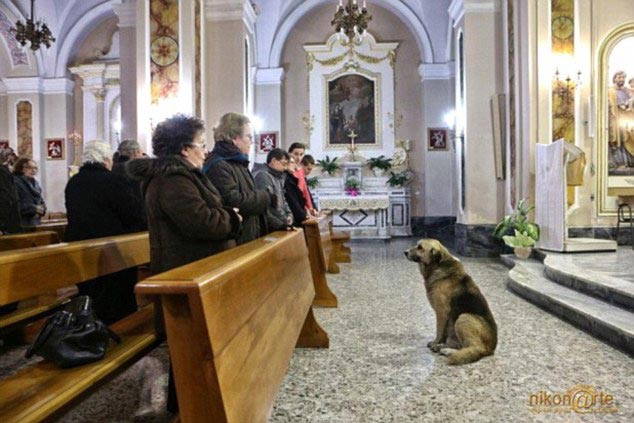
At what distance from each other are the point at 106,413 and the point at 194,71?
680 centimetres

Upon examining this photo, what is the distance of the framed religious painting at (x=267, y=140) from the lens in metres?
12.9

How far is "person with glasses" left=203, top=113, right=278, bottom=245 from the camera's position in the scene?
2.82 metres

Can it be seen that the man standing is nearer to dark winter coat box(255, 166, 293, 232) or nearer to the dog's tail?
dark winter coat box(255, 166, 293, 232)

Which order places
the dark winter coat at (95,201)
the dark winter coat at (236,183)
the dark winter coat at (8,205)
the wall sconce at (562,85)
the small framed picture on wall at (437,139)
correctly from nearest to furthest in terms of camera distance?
1. the dark winter coat at (236,183)
2. the dark winter coat at (95,201)
3. the dark winter coat at (8,205)
4. the wall sconce at (562,85)
5. the small framed picture on wall at (437,139)

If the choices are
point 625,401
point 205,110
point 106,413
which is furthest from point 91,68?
point 625,401

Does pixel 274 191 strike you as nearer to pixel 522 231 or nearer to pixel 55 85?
pixel 522 231

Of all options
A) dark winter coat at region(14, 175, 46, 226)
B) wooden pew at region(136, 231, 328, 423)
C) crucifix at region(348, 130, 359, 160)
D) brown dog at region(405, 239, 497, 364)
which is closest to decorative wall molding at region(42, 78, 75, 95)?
crucifix at region(348, 130, 359, 160)

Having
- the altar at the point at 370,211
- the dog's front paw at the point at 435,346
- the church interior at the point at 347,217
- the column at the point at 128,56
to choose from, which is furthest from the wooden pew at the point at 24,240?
the altar at the point at 370,211

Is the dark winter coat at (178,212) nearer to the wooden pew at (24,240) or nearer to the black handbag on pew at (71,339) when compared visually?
the black handbag on pew at (71,339)

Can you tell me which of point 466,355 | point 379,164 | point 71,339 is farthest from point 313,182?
point 71,339

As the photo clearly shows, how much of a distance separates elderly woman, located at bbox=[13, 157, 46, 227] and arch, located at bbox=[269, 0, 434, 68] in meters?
8.20

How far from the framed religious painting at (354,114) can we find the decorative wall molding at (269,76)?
138 cm

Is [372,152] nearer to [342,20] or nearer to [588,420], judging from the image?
[342,20]

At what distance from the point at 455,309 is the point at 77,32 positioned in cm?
1387
